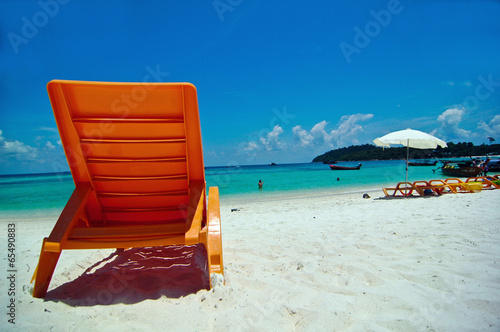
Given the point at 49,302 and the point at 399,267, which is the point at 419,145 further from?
the point at 49,302

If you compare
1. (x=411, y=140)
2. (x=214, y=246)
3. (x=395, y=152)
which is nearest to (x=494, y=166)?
(x=411, y=140)

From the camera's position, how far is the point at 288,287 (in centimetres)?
205

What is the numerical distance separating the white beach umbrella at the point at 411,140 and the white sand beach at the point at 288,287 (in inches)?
218

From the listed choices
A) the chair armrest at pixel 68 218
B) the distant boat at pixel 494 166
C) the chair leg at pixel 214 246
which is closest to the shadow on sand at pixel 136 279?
the chair leg at pixel 214 246

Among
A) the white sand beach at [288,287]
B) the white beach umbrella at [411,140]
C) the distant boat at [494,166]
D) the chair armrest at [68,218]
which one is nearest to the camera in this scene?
the white sand beach at [288,287]

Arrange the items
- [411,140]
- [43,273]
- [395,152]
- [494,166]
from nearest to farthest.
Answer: [43,273] → [411,140] → [494,166] → [395,152]

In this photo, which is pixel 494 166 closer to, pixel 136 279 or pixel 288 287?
pixel 288 287

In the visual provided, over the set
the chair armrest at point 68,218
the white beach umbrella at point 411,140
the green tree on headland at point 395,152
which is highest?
the green tree on headland at point 395,152

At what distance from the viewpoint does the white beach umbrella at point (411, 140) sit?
8297 mm

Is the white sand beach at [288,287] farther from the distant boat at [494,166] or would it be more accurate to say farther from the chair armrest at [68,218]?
the distant boat at [494,166]

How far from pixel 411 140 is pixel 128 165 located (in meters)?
9.33

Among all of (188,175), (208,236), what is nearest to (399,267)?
(208,236)

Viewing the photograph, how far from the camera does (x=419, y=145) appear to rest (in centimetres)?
883

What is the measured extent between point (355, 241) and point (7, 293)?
3.52 meters
